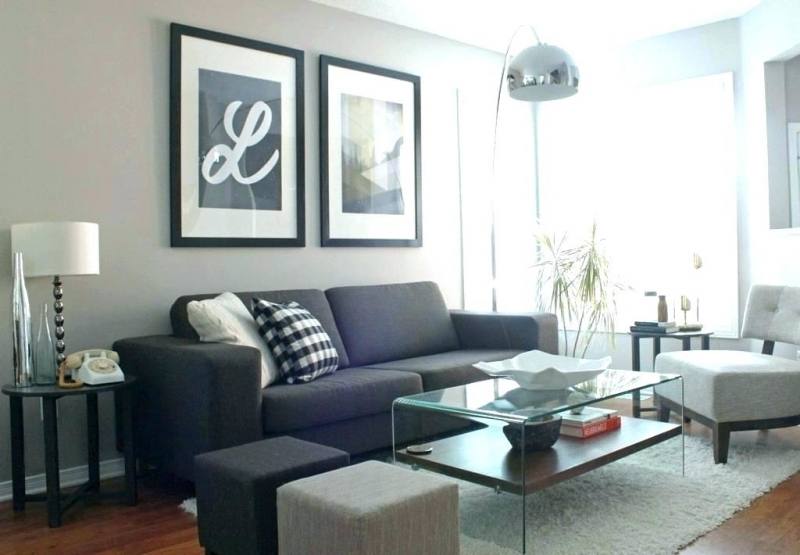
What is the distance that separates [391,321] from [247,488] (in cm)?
220

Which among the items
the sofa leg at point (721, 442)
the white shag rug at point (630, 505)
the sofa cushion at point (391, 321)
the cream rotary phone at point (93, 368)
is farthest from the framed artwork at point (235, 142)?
the sofa leg at point (721, 442)

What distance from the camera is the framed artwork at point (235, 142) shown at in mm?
3750

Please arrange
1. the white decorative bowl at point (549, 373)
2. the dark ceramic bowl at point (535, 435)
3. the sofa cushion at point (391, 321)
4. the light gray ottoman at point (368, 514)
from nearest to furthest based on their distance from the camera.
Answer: the light gray ottoman at point (368, 514)
the dark ceramic bowl at point (535, 435)
the white decorative bowl at point (549, 373)
the sofa cushion at point (391, 321)

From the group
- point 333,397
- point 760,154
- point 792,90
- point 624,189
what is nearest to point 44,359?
point 333,397

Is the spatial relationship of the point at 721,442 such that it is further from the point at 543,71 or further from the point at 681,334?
the point at 543,71

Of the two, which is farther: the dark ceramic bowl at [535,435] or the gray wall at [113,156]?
the gray wall at [113,156]

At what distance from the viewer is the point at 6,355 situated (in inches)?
126

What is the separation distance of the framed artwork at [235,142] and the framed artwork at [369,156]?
0.22 m

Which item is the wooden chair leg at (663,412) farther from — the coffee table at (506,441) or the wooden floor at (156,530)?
the wooden floor at (156,530)

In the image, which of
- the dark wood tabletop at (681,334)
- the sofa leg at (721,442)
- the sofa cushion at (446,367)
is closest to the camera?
the sofa leg at (721,442)

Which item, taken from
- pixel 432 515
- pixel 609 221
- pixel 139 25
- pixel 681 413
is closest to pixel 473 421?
pixel 432 515

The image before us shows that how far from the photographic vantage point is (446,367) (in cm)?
378

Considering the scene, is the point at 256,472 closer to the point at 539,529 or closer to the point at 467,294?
the point at 539,529

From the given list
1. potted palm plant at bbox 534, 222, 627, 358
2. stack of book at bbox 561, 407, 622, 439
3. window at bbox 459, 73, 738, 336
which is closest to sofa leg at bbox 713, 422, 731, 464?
stack of book at bbox 561, 407, 622, 439
